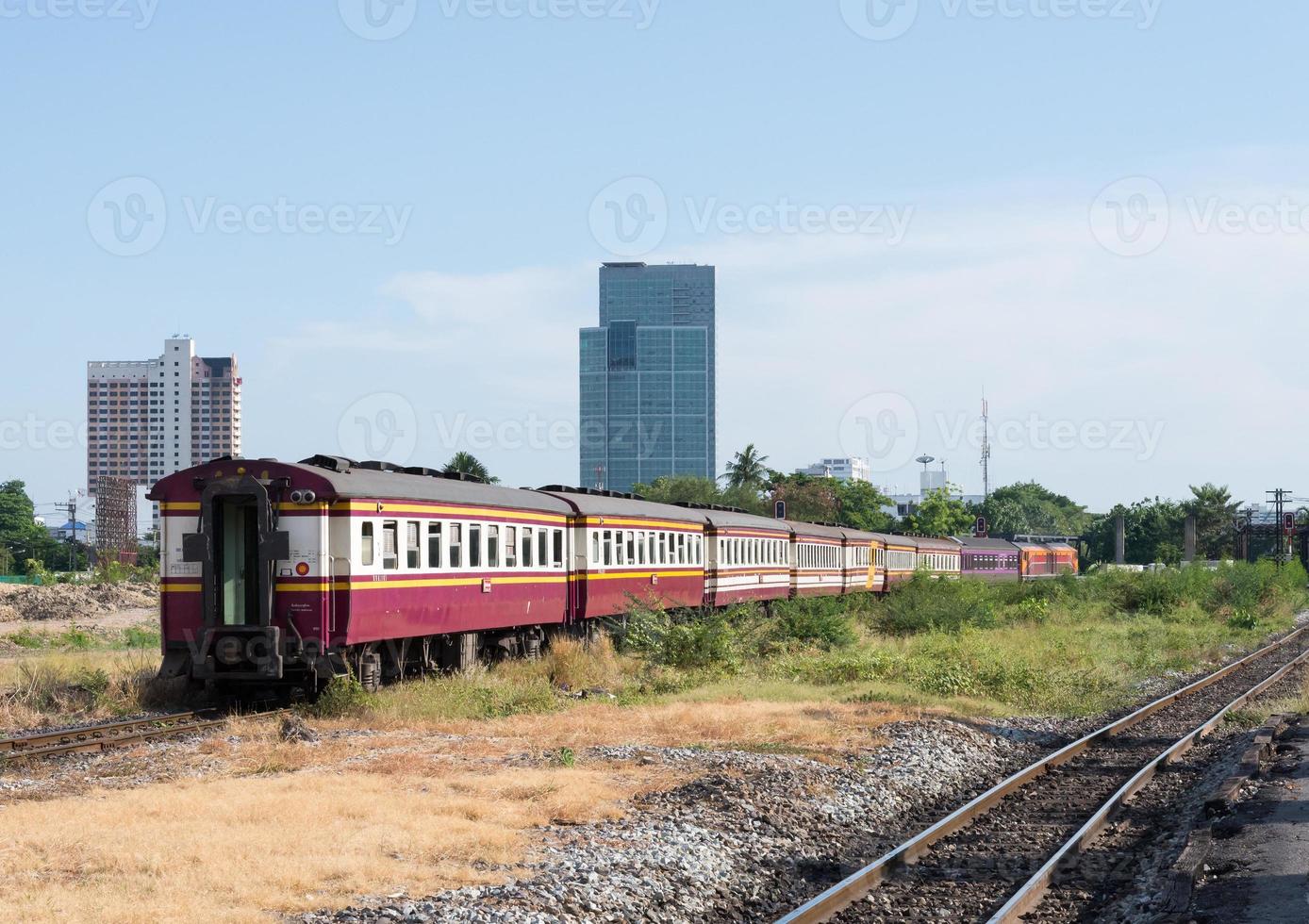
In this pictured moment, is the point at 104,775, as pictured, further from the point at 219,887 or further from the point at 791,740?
the point at 791,740

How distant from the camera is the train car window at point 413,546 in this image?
20.3m

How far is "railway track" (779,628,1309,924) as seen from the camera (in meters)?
9.93

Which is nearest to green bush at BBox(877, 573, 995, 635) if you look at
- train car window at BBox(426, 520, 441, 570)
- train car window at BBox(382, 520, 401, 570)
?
train car window at BBox(426, 520, 441, 570)

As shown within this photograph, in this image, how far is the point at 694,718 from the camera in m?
18.9

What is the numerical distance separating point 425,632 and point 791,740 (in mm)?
6366

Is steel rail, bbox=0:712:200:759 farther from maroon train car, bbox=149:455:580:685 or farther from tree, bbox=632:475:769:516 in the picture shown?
tree, bbox=632:475:769:516

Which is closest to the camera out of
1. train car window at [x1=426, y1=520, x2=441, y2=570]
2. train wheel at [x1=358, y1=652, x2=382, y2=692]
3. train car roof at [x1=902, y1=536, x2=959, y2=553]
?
train wheel at [x1=358, y1=652, x2=382, y2=692]

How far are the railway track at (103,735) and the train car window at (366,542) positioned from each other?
109 inches

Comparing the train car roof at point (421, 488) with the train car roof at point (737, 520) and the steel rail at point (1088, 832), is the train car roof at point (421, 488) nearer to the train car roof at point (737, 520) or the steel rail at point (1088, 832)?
the steel rail at point (1088, 832)

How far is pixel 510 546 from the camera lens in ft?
79.7

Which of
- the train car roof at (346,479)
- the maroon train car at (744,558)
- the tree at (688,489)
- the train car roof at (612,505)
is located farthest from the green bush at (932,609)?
the tree at (688,489)

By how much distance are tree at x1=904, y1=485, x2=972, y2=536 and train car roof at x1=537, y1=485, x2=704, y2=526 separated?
291 ft

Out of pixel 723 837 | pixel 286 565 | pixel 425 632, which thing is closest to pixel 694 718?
pixel 425 632

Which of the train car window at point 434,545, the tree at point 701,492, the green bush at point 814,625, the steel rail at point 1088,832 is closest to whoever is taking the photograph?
the steel rail at point 1088,832
